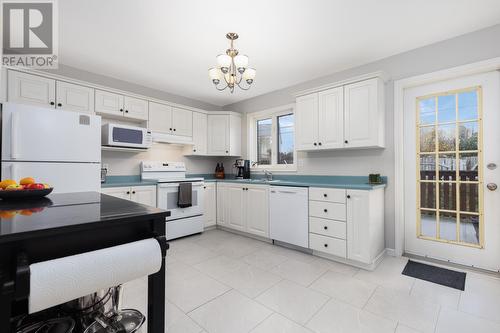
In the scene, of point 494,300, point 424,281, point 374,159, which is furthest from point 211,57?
point 494,300

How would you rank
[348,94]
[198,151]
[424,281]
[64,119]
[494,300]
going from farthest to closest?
[198,151] < [348,94] < [64,119] < [424,281] < [494,300]

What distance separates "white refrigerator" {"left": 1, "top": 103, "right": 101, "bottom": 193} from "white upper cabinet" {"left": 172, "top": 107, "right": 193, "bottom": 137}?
132 cm

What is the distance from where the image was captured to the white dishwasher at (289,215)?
9.51 feet

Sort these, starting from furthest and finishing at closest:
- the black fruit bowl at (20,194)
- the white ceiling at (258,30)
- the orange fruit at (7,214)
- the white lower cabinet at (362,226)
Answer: the white lower cabinet at (362,226)
the white ceiling at (258,30)
the black fruit bowl at (20,194)
the orange fruit at (7,214)

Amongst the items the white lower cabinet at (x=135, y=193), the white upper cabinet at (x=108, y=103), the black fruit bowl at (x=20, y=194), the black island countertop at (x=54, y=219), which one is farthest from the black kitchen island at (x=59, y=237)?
the white upper cabinet at (x=108, y=103)

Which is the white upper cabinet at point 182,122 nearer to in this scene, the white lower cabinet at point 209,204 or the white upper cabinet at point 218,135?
the white upper cabinet at point 218,135

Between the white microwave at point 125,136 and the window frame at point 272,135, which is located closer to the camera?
the white microwave at point 125,136

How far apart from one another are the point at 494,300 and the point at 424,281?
453mm

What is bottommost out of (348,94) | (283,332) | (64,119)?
(283,332)

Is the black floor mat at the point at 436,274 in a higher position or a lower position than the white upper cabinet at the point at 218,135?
lower

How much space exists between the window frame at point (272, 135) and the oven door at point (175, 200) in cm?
117

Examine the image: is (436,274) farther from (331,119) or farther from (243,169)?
(243,169)

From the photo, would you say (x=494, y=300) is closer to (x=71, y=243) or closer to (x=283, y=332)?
(x=283, y=332)

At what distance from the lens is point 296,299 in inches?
75.3
